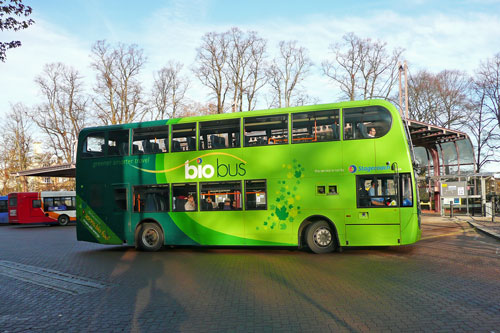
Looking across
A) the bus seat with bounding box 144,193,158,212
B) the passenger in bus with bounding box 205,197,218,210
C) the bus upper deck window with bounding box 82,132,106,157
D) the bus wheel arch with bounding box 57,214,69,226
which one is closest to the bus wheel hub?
the passenger in bus with bounding box 205,197,218,210

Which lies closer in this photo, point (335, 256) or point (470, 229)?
point (335, 256)

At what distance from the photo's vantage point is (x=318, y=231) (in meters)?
11.9

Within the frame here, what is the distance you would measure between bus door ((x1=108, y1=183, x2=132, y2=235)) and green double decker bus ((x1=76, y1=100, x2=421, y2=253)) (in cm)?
3

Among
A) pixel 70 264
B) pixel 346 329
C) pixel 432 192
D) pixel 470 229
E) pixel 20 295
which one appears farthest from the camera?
pixel 432 192

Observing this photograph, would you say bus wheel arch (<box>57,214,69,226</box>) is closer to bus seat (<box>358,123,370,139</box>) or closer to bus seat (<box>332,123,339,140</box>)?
bus seat (<box>332,123,339,140</box>)

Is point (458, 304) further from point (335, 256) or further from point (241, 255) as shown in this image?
point (241, 255)

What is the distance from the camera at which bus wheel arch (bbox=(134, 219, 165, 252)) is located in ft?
43.9

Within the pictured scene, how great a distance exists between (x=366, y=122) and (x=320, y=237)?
3.45m

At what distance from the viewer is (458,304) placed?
6.29 meters

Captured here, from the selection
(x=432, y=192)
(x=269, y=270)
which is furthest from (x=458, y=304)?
(x=432, y=192)

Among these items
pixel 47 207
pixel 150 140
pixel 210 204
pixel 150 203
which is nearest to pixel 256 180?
pixel 210 204

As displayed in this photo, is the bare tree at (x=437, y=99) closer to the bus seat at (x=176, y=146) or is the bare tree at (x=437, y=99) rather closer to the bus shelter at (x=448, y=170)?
the bus shelter at (x=448, y=170)

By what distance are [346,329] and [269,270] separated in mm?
4427

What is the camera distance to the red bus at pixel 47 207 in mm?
32312
